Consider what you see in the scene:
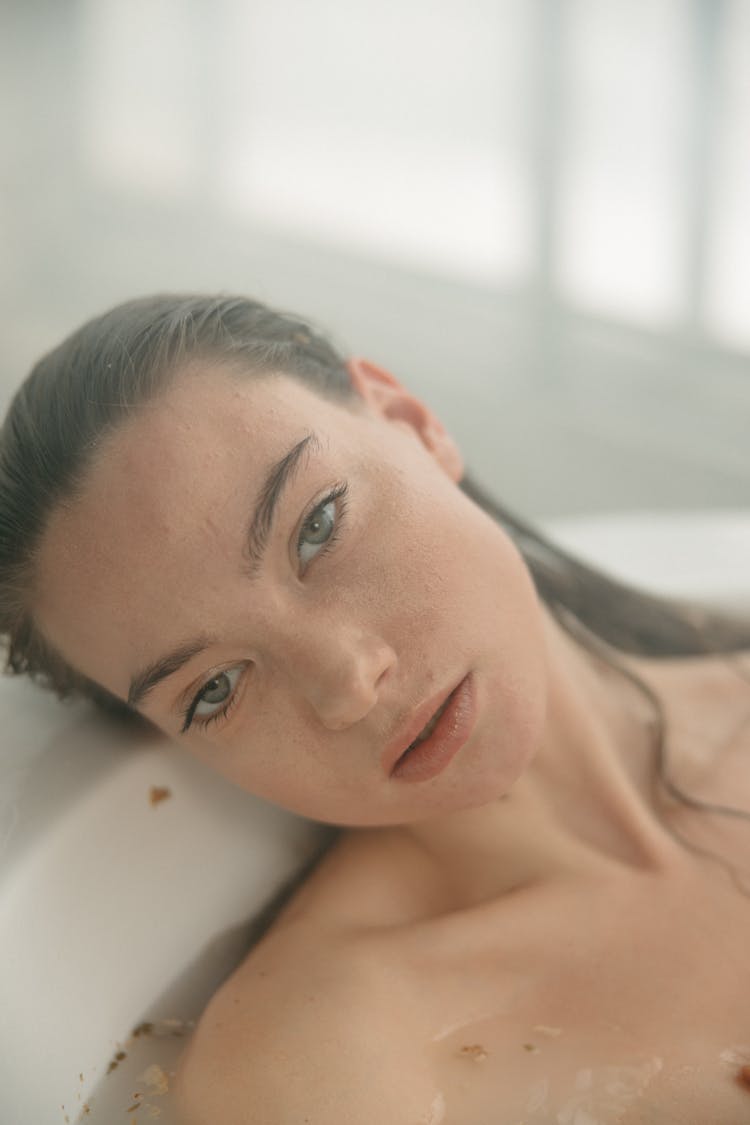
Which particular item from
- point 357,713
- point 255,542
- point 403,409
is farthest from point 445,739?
point 403,409

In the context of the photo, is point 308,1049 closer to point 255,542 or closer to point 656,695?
point 255,542

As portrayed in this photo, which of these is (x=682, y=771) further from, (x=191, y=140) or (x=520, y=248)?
(x=191, y=140)

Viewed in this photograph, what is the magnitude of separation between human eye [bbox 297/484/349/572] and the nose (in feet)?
0.18

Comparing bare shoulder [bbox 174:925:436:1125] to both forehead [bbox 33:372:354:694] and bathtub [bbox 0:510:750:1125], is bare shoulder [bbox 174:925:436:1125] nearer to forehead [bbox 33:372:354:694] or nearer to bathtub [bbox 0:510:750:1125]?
bathtub [bbox 0:510:750:1125]

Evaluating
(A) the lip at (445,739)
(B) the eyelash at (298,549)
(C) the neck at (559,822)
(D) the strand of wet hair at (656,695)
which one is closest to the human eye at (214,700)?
(B) the eyelash at (298,549)

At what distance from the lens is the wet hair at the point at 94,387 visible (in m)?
0.91

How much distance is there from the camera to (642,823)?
107 cm

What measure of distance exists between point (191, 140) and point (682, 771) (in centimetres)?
232

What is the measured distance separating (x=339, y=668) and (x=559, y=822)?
12.3 inches

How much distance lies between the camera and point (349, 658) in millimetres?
880

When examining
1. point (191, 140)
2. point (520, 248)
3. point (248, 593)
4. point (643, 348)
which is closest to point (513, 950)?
point (248, 593)

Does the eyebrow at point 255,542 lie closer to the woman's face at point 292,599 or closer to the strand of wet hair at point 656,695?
the woman's face at point 292,599

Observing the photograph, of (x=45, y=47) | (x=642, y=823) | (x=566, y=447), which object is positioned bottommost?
(x=566, y=447)

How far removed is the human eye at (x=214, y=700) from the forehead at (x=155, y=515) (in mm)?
53
